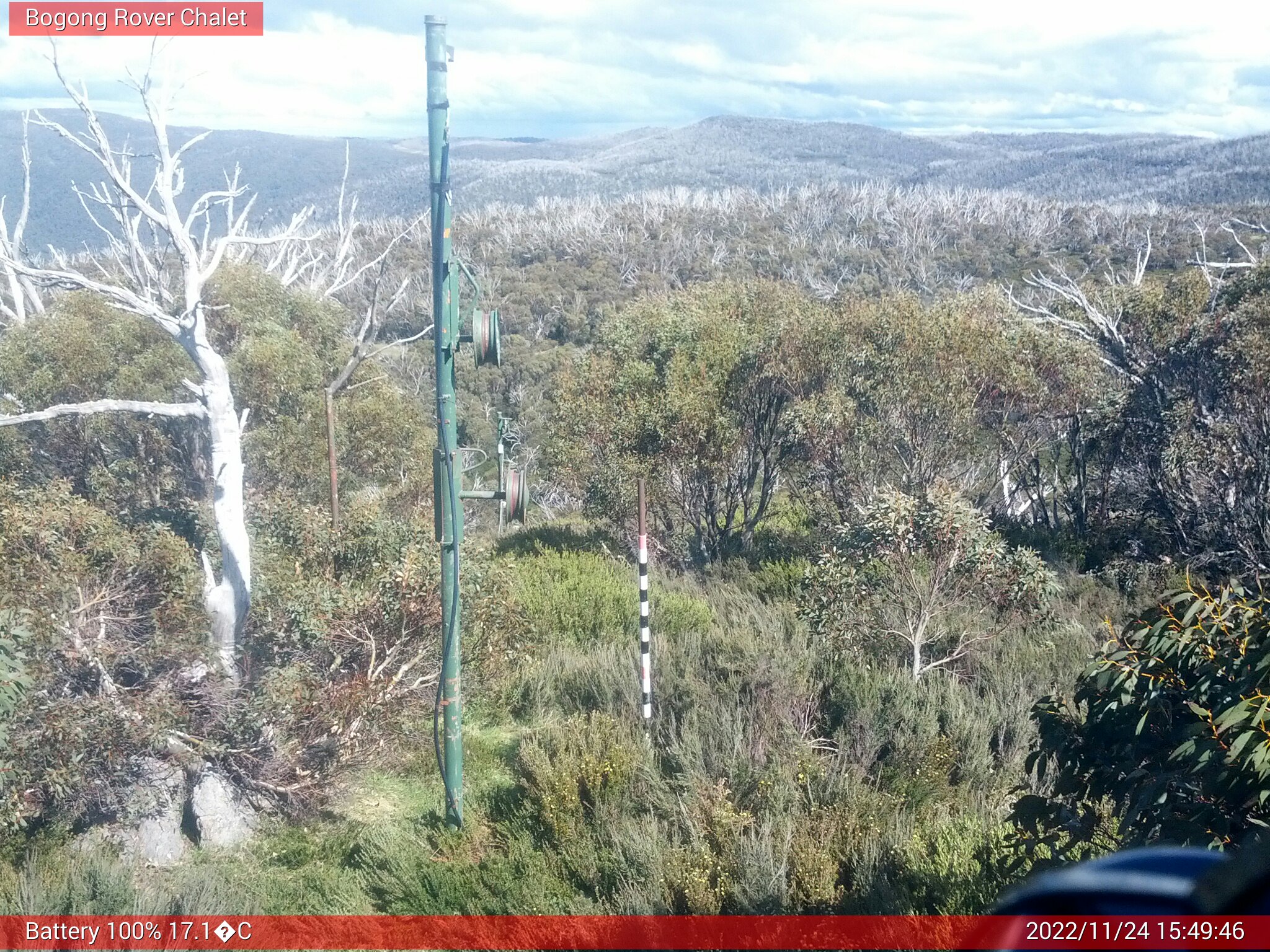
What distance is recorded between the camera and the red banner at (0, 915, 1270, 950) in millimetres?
4184

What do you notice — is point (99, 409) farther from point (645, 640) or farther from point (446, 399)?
point (645, 640)

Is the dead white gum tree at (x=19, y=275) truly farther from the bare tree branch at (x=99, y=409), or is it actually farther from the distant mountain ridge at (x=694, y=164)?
the bare tree branch at (x=99, y=409)

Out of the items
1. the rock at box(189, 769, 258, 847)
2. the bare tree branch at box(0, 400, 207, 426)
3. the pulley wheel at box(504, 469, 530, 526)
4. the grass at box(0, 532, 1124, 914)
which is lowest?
the rock at box(189, 769, 258, 847)

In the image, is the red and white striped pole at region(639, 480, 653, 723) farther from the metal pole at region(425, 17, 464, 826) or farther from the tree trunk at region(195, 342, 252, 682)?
the tree trunk at region(195, 342, 252, 682)

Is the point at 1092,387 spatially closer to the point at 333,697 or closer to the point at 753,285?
the point at 753,285

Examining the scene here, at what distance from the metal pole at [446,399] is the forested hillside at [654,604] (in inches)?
24.0

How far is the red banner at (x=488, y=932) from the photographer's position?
4.18 meters

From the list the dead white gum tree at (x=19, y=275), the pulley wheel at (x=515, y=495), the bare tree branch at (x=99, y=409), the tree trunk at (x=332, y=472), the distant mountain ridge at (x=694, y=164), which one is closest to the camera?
the pulley wheel at (x=515, y=495)

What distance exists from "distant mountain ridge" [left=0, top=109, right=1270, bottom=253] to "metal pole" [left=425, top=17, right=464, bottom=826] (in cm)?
1916

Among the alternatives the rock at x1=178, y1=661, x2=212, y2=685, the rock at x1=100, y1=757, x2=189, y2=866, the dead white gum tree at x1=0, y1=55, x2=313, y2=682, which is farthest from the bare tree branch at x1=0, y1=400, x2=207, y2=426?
the rock at x1=100, y1=757, x2=189, y2=866

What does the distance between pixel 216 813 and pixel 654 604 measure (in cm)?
505

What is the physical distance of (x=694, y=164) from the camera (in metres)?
109

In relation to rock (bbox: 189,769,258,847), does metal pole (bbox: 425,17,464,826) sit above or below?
above

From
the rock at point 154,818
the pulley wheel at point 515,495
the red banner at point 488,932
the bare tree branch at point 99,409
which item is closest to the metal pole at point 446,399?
the pulley wheel at point 515,495
